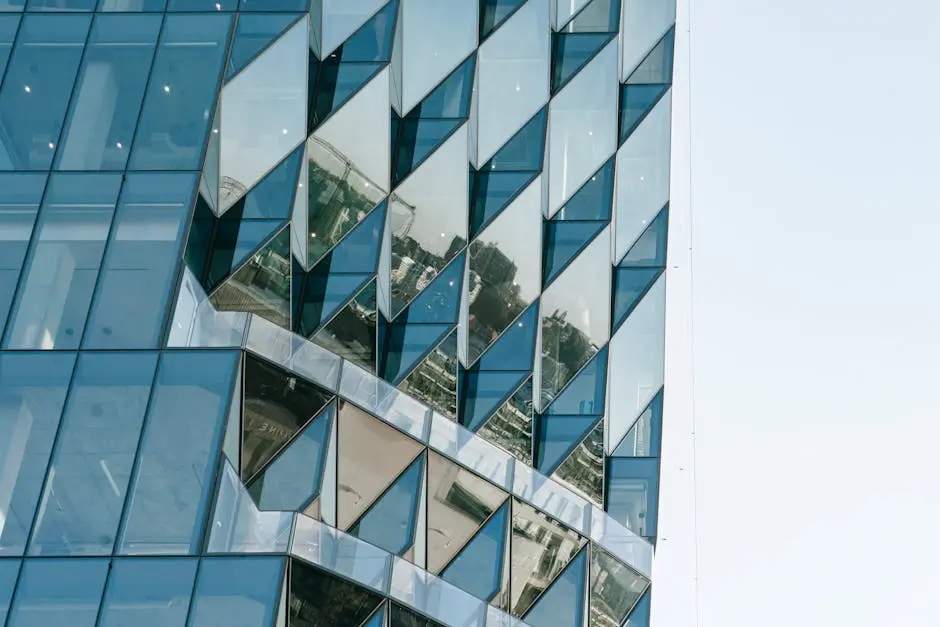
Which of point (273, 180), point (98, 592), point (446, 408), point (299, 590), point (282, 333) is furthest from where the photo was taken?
point (446, 408)

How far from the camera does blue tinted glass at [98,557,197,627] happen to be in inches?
566

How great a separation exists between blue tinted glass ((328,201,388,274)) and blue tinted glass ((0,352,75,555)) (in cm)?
626

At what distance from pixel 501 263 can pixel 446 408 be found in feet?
10.8

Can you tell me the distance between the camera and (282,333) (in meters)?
18.0

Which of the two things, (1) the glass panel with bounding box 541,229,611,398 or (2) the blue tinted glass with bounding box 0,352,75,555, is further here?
(1) the glass panel with bounding box 541,229,611,398

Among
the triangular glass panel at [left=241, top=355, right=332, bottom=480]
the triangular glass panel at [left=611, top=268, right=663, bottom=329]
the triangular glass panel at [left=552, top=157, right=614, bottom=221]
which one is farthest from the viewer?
the triangular glass panel at [left=611, top=268, right=663, bottom=329]

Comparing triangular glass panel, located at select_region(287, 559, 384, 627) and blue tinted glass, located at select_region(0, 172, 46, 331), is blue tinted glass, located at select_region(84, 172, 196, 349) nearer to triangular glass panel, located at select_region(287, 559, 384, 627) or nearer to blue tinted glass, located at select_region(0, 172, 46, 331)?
blue tinted glass, located at select_region(0, 172, 46, 331)

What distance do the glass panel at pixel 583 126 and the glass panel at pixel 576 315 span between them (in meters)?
1.39

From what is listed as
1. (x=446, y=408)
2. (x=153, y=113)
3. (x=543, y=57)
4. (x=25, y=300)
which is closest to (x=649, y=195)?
(x=543, y=57)

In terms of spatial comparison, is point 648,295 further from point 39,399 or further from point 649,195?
point 39,399

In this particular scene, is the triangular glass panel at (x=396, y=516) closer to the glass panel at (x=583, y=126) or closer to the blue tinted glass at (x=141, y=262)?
the blue tinted glass at (x=141, y=262)

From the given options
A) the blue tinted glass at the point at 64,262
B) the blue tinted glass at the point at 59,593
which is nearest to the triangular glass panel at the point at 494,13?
the blue tinted glass at the point at 64,262

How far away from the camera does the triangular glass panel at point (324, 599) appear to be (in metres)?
15.5

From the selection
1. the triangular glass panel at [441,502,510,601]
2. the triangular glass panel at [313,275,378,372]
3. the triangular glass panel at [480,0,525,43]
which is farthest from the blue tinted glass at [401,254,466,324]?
the triangular glass panel at [480,0,525,43]
